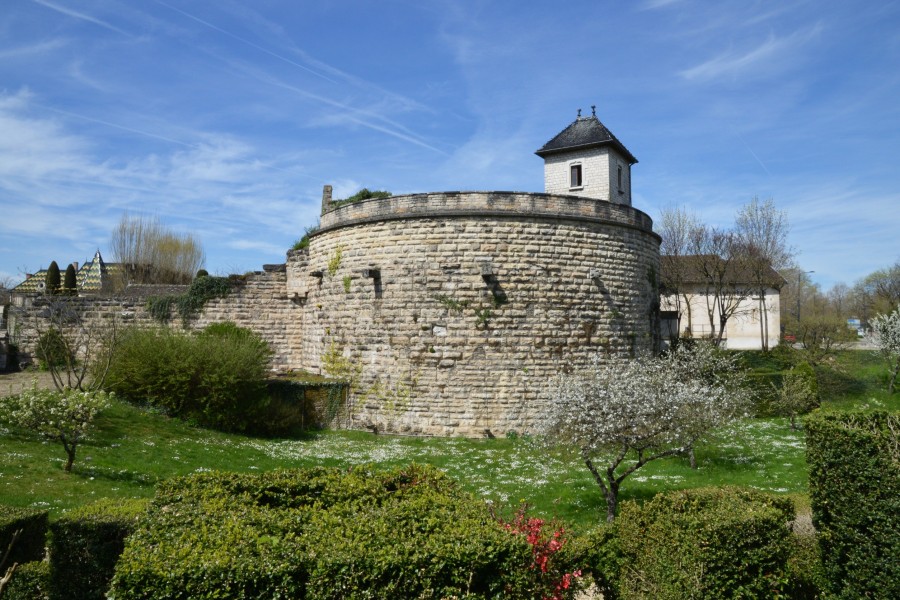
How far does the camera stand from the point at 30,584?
6031mm

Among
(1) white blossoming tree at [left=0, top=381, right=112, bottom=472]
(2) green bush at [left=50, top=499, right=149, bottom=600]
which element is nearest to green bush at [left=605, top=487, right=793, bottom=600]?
(2) green bush at [left=50, top=499, right=149, bottom=600]

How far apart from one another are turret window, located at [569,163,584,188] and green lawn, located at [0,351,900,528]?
10184 millimetres

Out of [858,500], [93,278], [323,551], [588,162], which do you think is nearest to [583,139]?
[588,162]

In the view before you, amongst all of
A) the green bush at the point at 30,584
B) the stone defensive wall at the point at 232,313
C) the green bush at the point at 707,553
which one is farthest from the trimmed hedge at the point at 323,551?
the stone defensive wall at the point at 232,313

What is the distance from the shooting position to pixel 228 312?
760 inches

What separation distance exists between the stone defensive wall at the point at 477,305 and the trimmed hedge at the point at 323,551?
360 inches

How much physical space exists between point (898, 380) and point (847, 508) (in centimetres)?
2149

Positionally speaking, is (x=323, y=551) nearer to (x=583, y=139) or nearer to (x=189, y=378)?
(x=189, y=378)

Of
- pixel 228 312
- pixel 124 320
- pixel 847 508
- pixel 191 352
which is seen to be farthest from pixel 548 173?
pixel 847 508

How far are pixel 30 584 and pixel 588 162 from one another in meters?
19.7

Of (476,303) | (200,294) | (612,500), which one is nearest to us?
(612,500)

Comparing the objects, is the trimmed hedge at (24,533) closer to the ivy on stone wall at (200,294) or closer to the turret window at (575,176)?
the ivy on stone wall at (200,294)

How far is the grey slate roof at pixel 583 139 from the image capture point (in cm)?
2125

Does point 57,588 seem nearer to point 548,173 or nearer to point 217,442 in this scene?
point 217,442
